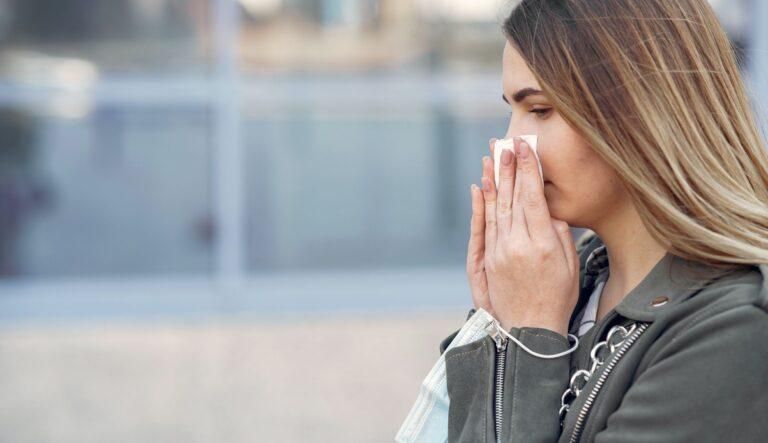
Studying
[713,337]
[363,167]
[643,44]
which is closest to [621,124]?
[643,44]

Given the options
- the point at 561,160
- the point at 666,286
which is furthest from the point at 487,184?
the point at 666,286

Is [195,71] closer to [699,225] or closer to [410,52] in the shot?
[410,52]

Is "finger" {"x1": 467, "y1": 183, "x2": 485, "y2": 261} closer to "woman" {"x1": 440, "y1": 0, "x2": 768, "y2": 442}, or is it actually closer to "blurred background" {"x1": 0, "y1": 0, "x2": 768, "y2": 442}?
"woman" {"x1": 440, "y1": 0, "x2": 768, "y2": 442}

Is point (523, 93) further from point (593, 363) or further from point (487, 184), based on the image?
point (593, 363)

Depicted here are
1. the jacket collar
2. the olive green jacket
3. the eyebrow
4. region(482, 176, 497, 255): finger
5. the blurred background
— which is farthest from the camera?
the blurred background

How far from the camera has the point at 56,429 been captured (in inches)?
195

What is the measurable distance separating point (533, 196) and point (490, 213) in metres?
0.13

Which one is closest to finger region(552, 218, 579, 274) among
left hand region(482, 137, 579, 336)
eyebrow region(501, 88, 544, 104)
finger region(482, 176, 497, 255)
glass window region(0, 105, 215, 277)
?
left hand region(482, 137, 579, 336)

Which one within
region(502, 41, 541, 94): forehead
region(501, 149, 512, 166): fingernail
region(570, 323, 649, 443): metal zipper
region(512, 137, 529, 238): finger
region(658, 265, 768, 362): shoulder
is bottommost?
region(570, 323, 649, 443): metal zipper

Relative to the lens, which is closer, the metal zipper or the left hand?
the metal zipper

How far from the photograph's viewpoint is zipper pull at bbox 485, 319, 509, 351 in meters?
1.98

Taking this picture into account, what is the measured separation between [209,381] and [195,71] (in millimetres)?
1483

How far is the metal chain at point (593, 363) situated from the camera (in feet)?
6.15

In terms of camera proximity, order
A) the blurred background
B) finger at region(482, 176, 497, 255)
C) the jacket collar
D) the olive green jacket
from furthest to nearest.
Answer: the blurred background, finger at region(482, 176, 497, 255), the jacket collar, the olive green jacket
